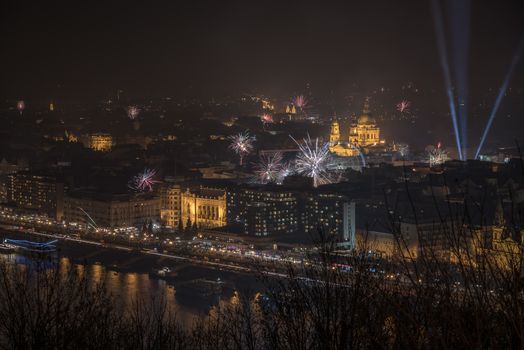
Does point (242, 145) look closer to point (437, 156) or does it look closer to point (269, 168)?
point (269, 168)

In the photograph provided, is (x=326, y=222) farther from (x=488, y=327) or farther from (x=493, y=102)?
(x=493, y=102)

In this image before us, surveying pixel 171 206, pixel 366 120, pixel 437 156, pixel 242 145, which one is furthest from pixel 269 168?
pixel 366 120

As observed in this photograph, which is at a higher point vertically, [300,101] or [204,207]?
[300,101]

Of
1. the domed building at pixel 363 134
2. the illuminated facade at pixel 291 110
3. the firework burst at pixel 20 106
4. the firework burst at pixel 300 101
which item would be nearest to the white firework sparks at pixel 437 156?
the domed building at pixel 363 134

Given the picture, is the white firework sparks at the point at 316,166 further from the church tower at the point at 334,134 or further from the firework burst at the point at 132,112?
the firework burst at the point at 132,112

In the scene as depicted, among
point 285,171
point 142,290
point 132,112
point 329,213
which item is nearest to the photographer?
point 142,290

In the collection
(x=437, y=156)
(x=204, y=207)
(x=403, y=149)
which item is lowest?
(x=204, y=207)

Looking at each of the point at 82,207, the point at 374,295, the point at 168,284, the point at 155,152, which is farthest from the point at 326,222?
the point at 374,295
